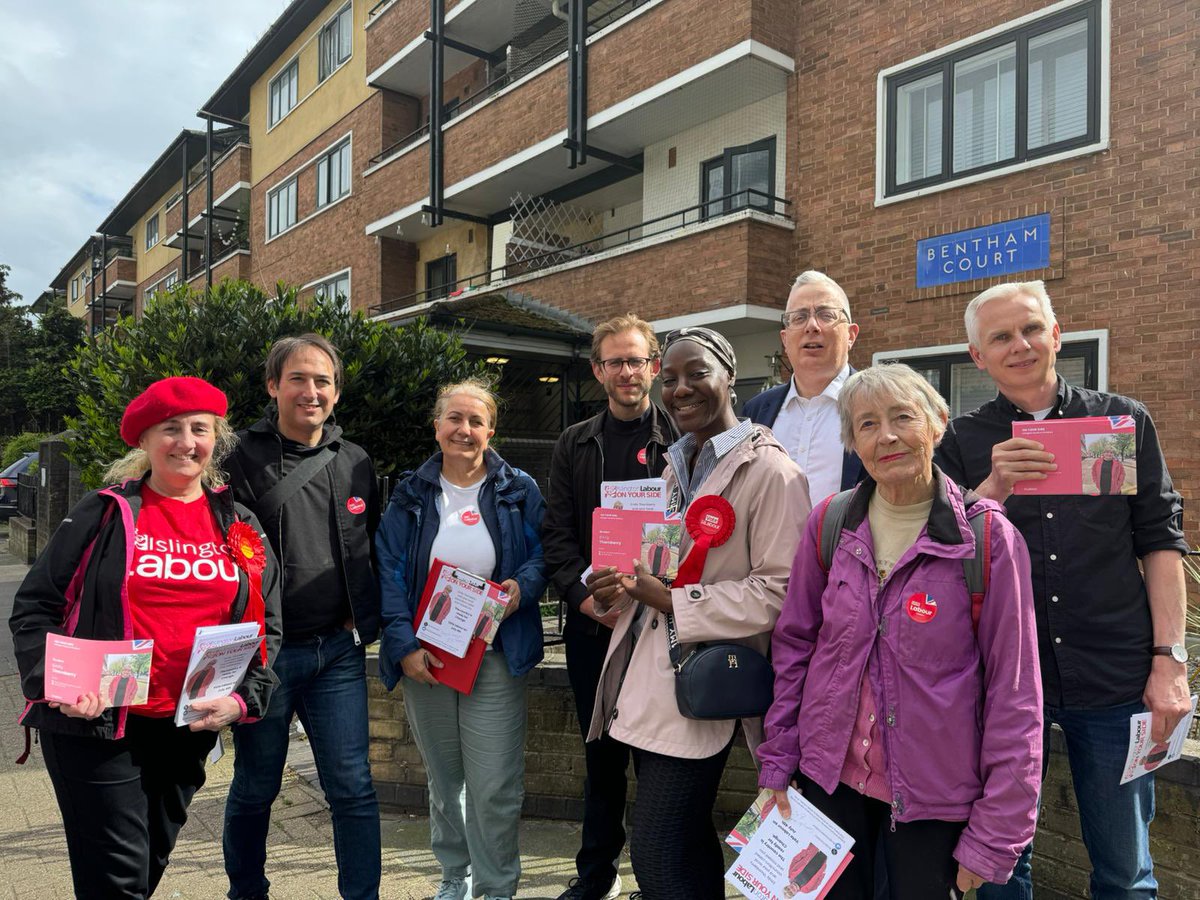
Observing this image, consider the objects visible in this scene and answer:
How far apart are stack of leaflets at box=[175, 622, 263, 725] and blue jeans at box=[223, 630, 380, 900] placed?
344 millimetres

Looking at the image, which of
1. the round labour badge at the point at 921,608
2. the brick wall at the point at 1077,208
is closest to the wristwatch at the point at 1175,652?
the round labour badge at the point at 921,608

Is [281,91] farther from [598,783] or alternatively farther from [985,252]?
[598,783]

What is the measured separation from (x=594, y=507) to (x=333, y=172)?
19980mm

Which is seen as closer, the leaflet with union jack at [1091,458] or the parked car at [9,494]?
the leaflet with union jack at [1091,458]

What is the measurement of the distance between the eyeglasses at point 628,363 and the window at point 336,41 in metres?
20.4

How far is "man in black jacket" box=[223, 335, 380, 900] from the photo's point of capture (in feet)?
9.86

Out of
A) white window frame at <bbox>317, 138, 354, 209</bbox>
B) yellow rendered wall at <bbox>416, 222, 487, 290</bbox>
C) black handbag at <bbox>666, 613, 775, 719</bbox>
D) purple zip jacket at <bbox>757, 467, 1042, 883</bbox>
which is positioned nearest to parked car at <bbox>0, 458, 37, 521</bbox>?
white window frame at <bbox>317, 138, 354, 209</bbox>

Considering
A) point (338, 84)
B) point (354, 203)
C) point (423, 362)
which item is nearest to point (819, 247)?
point (423, 362)

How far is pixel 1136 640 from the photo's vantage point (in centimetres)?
236

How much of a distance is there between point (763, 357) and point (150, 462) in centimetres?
916

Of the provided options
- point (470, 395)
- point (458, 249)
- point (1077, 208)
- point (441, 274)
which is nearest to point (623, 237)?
point (458, 249)

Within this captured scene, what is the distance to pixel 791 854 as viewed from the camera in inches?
82.3

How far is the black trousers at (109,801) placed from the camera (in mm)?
2443

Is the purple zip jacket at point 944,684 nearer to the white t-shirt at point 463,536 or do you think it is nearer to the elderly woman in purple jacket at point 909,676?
the elderly woman in purple jacket at point 909,676
